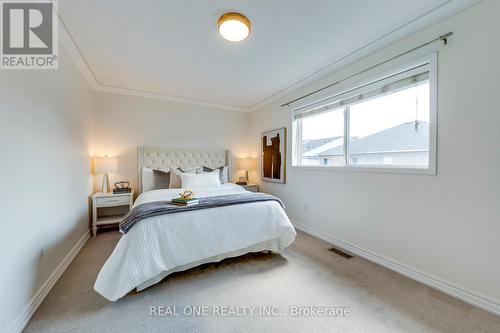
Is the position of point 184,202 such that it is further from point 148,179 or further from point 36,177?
point 148,179

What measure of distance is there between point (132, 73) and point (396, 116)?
362 centimetres

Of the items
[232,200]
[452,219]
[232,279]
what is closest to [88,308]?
[232,279]

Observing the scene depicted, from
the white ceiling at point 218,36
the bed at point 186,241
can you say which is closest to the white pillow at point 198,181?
the bed at point 186,241

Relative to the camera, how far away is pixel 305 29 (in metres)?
2.04

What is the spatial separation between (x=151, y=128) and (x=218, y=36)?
243cm

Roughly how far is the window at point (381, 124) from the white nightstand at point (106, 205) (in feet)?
10.4

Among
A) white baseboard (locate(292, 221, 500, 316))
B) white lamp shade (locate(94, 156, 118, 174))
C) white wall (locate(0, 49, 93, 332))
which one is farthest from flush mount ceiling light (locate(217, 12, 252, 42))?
white baseboard (locate(292, 221, 500, 316))

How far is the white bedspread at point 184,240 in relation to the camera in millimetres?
1638

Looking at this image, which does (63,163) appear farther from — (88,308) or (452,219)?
(452,219)

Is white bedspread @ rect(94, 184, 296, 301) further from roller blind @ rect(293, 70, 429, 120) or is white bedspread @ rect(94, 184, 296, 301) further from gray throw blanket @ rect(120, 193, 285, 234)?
roller blind @ rect(293, 70, 429, 120)

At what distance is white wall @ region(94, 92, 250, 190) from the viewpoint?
3533 millimetres

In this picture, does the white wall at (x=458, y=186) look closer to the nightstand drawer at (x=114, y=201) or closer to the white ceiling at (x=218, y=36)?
the white ceiling at (x=218, y=36)

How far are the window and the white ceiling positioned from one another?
497mm

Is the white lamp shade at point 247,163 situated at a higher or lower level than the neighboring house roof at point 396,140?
lower
